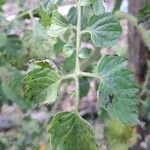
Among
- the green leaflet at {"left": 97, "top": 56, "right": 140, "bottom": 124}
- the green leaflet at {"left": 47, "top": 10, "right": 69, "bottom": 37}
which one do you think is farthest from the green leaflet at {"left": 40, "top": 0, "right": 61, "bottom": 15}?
the green leaflet at {"left": 97, "top": 56, "right": 140, "bottom": 124}

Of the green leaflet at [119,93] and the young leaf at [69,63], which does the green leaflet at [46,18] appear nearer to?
the green leaflet at [119,93]

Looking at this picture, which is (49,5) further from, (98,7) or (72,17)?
(72,17)

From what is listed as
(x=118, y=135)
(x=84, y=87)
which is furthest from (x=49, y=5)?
(x=84, y=87)

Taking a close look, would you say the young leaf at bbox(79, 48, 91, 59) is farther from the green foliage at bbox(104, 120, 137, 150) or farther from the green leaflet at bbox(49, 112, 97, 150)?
the green foliage at bbox(104, 120, 137, 150)

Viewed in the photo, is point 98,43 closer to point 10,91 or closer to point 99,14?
point 99,14

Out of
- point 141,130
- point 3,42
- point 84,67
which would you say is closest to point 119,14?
point 84,67
